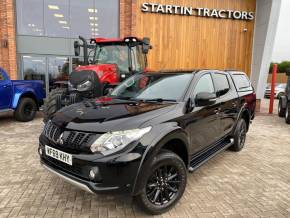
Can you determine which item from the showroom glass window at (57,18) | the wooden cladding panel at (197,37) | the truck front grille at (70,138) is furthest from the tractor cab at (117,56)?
the showroom glass window at (57,18)

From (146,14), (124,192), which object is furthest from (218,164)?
(146,14)

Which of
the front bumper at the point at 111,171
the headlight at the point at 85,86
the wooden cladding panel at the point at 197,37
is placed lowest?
the front bumper at the point at 111,171

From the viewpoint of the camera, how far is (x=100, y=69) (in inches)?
284

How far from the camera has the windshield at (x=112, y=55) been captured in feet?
26.0

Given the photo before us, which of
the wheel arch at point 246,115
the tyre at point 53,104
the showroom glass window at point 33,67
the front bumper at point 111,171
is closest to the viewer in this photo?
the front bumper at point 111,171

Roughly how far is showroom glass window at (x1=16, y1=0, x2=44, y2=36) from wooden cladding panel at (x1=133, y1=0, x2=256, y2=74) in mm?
4503

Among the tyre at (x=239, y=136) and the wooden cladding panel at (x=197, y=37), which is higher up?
the wooden cladding panel at (x=197, y=37)

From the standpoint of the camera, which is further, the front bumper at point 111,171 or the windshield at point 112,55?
the windshield at point 112,55

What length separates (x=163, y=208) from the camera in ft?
10.3

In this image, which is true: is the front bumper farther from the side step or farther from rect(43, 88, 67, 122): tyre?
rect(43, 88, 67, 122): tyre

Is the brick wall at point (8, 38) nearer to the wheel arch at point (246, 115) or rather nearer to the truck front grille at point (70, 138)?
the truck front grille at point (70, 138)

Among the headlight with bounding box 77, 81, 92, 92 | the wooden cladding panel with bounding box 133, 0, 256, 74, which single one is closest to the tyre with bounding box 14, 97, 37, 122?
the headlight with bounding box 77, 81, 92, 92

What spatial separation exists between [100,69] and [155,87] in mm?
3441

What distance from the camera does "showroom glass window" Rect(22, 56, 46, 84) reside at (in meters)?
12.4
